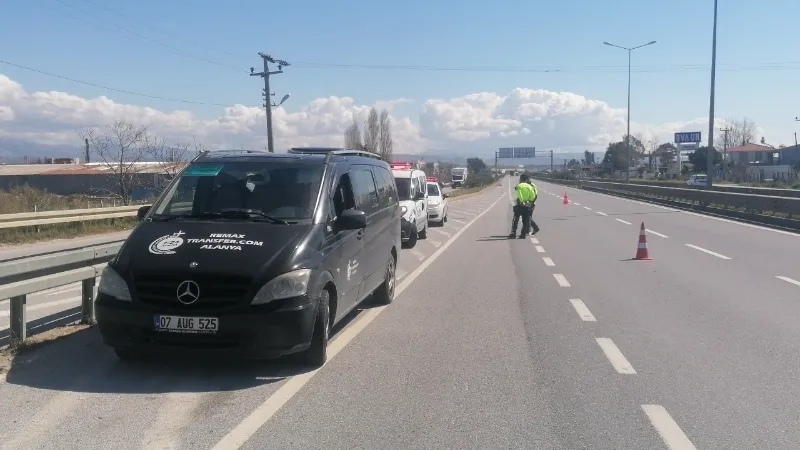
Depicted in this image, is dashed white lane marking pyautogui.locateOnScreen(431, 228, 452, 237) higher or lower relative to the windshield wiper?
lower

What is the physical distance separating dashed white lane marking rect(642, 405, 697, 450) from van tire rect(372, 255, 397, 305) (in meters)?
4.89

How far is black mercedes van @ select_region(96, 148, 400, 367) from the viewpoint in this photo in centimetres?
614

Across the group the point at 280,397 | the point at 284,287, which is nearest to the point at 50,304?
the point at 284,287

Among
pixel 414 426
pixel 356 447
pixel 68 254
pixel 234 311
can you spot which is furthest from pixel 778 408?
pixel 68 254

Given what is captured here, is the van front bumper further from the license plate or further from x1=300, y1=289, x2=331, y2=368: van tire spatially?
x1=300, y1=289, x2=331, y2=368: van tire

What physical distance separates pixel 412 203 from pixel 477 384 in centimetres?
1330

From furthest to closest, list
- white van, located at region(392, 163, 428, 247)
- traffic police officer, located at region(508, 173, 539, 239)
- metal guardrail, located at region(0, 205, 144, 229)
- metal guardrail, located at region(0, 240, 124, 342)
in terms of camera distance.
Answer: metal guardrail, located at region(0, 205, 144, 229) < traffic police officer, located at region(508, 173, 539, 239) < white van, located at region(392, 163, 428, 247) < metal guardrail, located at region(0, 240, 124, 342)

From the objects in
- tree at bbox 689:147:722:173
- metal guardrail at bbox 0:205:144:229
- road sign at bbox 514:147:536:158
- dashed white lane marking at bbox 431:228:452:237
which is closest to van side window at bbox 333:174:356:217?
dashed white lane marking at bbox 431:228:452:237

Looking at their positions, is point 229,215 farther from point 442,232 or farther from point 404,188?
point 442,232

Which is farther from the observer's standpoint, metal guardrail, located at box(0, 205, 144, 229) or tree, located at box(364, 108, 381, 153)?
tree, located at box(364, 108, 381, 153)

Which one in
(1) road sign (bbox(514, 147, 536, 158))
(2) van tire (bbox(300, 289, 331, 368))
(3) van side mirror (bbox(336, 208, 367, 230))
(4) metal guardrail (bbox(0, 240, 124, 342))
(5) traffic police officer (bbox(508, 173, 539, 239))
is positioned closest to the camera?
(2) van tire (bbox(300, 289, 331, 368))

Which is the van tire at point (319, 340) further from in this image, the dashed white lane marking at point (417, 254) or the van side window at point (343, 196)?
the dashed white lane marking at point (417, 254)

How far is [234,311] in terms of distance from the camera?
6109 mm

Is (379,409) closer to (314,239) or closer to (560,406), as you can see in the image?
(560,406)
